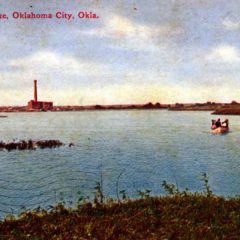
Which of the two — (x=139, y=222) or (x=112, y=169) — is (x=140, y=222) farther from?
(x=112, y=169)

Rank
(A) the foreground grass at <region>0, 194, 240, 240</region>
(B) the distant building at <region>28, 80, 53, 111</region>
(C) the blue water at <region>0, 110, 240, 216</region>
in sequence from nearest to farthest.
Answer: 1. (A) the foreground grass at <region>0, 194, 240, 240</region>
2. (C) the blue water at <region>0, 110, 240, 216</region>
3. (B) the distant building at <region>28, 80, 53, 111</region>

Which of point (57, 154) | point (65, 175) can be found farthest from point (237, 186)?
point (57, 154)

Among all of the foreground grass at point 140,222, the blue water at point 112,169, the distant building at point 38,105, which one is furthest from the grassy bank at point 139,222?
the distant building at point 38,105

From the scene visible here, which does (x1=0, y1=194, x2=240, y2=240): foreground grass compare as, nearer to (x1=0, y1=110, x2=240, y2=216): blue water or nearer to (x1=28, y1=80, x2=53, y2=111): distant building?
(x1=0, y1=110, x2=240, y2=216): blue water

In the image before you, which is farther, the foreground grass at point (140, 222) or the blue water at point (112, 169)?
the blue water at point (112, 169)

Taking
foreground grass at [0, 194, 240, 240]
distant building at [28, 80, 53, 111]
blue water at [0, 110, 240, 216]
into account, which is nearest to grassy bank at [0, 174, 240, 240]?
foreground grass at [0, 194, 240, 240]

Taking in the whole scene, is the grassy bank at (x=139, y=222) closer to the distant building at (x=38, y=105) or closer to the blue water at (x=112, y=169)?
the blue water at (x=112, y=169)

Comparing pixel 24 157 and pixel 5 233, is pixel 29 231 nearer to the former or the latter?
pixel 5 233
